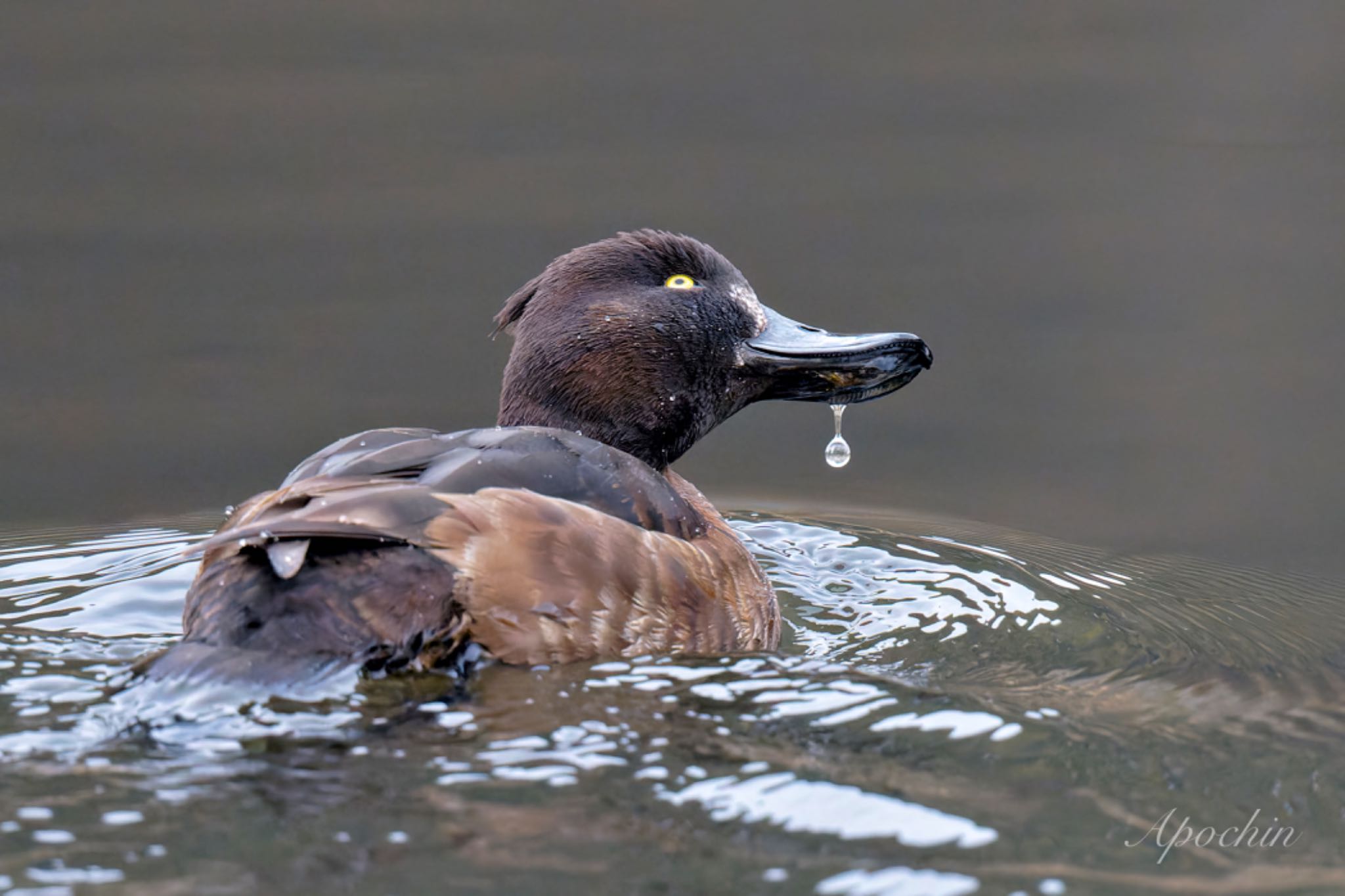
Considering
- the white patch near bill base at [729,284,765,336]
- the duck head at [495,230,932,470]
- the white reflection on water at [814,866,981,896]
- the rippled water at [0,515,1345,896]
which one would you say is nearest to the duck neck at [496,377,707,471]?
the duck head at [495,230,932,470]

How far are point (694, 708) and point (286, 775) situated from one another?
89 cm

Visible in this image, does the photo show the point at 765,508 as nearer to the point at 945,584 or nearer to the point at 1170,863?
the point at 945,584

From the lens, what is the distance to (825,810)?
2840mm

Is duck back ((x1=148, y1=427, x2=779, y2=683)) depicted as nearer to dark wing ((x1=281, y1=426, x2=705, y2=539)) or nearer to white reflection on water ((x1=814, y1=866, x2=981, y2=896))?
dark wing ((x1=281, y1=426, x2=705, y2=539))

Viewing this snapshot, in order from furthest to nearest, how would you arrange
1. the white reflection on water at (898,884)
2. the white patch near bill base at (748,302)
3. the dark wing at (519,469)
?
the white patch near bill base at (748,302)
the dark wing at (519,469)
the white reflection on water at (898,884)

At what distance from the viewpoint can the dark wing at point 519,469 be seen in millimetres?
3676

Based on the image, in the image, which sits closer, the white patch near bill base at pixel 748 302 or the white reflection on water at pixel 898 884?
the white reflection on water at pixel 898 884

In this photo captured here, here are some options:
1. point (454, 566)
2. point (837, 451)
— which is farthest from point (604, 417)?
point (454, 566)

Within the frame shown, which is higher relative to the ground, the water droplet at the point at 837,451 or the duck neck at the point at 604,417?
the duck neck at the point at 604,417

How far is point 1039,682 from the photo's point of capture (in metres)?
4.01

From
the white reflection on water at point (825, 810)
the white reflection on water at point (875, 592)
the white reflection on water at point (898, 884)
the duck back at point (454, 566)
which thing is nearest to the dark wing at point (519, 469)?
the duck back at point (454, 566)

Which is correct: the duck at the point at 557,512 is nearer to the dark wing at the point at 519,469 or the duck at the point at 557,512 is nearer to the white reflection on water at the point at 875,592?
the dark wing at the point at 519,469

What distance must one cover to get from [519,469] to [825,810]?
49.5 inches

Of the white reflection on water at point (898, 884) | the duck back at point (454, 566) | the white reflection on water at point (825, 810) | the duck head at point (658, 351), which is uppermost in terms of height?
the duck head at point (658, 351)
